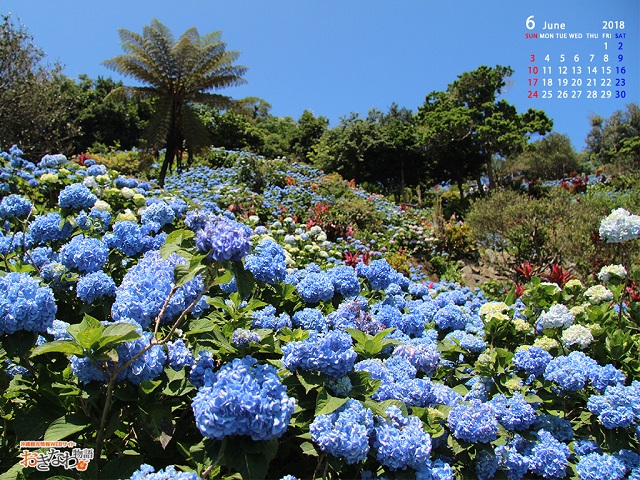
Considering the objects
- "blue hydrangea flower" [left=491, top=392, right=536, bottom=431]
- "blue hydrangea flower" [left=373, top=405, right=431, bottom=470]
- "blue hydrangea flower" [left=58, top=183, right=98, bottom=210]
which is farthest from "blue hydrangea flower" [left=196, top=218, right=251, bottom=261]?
"blue hydrangea flower" [left=58, top=183, right=98, bottom=210]

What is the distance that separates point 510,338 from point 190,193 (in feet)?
22.6

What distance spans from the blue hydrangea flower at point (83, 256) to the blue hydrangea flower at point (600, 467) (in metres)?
2.20

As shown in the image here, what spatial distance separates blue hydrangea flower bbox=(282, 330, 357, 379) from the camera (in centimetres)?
140

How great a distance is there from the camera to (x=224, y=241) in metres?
1.20

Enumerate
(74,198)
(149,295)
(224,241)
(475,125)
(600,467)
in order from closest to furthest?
(224,241) < (149,295) < (600,467) < (74,198) < (475,125)

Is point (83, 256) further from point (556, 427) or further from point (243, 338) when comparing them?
point (556, 427)

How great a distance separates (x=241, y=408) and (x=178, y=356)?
459mm

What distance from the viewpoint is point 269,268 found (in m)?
2.04

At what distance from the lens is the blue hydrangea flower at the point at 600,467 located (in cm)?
171

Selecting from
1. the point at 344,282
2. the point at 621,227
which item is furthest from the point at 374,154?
the point at 344,282

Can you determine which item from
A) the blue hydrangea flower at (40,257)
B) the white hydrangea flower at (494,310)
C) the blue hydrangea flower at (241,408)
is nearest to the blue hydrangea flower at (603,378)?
the white hydrangea flower at (494,310)

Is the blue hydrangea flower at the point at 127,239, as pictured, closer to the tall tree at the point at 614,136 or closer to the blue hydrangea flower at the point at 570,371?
the blue hydrangea flower at the point at 570,371

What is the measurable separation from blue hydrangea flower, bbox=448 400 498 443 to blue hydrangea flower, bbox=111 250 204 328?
1.04 metres

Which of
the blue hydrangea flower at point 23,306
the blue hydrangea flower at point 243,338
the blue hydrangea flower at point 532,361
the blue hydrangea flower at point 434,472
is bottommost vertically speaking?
the blue hydrangea flower at point 434,472
